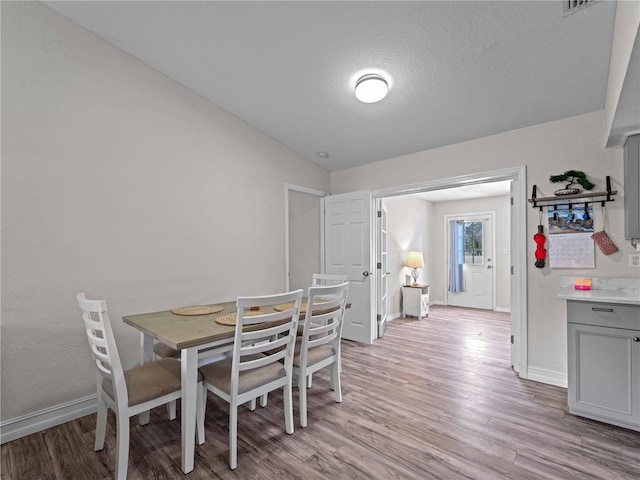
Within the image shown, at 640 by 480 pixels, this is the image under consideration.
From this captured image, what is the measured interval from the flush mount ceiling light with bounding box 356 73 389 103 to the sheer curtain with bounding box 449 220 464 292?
196 inches

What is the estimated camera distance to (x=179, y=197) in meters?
2.92

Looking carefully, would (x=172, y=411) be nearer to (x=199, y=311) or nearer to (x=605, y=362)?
(x=199, y=311)

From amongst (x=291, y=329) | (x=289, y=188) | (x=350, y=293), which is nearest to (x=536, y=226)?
(x=350, y=293)

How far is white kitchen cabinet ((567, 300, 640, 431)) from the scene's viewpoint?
6.65 feet

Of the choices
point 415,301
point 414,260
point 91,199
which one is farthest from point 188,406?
point 414,260

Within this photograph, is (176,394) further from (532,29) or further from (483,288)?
(483,288)

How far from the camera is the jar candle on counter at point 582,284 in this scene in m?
2.54

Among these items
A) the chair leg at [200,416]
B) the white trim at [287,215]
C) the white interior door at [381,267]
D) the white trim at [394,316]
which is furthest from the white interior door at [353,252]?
the chair leg at [200,416]

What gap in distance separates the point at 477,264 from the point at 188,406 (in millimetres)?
6285

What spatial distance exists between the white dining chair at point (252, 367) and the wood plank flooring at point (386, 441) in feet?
0.75

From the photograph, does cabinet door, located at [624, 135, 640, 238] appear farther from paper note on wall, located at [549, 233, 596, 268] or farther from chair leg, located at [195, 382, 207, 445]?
→ chair leg, located at [195, 382, 207, 445]

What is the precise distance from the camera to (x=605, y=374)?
2.12 m

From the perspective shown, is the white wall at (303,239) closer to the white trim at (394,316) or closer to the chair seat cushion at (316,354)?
the white trim at (394,316)

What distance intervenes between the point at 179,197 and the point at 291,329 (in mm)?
1770
